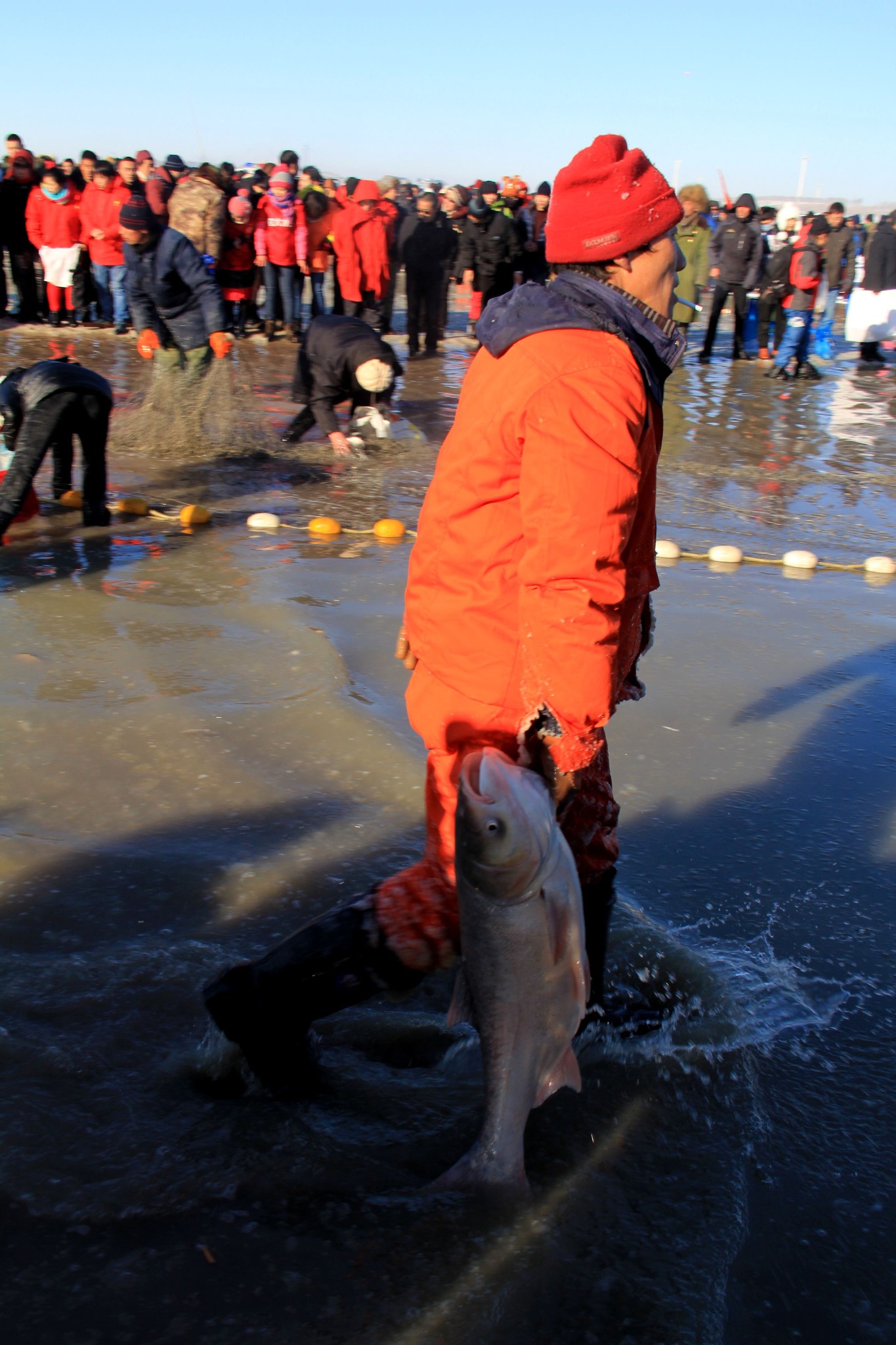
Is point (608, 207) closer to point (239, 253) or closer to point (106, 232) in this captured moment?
point (106, 232)

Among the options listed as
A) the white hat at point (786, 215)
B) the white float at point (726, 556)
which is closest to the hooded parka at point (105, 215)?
the white float at point (726, 556)

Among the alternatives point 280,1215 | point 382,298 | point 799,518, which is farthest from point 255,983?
point 382,298

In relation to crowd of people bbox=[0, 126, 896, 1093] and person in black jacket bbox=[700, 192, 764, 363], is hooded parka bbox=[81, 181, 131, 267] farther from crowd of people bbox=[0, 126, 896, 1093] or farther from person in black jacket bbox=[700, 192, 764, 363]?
crowd of people bbox=[0, 126, 896, 1093]

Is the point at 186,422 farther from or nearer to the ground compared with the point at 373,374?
nearer to the ground

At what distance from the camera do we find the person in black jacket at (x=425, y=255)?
15109mm

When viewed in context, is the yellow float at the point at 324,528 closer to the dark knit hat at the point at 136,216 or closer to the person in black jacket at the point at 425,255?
the dark knit hat at the point at 136,216

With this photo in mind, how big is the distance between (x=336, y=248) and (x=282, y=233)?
→ 2.99 feet

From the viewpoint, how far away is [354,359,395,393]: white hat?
9.16 m

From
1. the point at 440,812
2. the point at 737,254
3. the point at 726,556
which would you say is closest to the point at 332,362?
the point at 726,556

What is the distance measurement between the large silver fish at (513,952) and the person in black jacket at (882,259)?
16200 mm

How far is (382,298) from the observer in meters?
14.6

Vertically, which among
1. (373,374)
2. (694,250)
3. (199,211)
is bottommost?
(373,374)

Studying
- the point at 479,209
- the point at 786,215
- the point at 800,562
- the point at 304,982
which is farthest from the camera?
the point at 786,215

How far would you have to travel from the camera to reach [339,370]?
923cm
